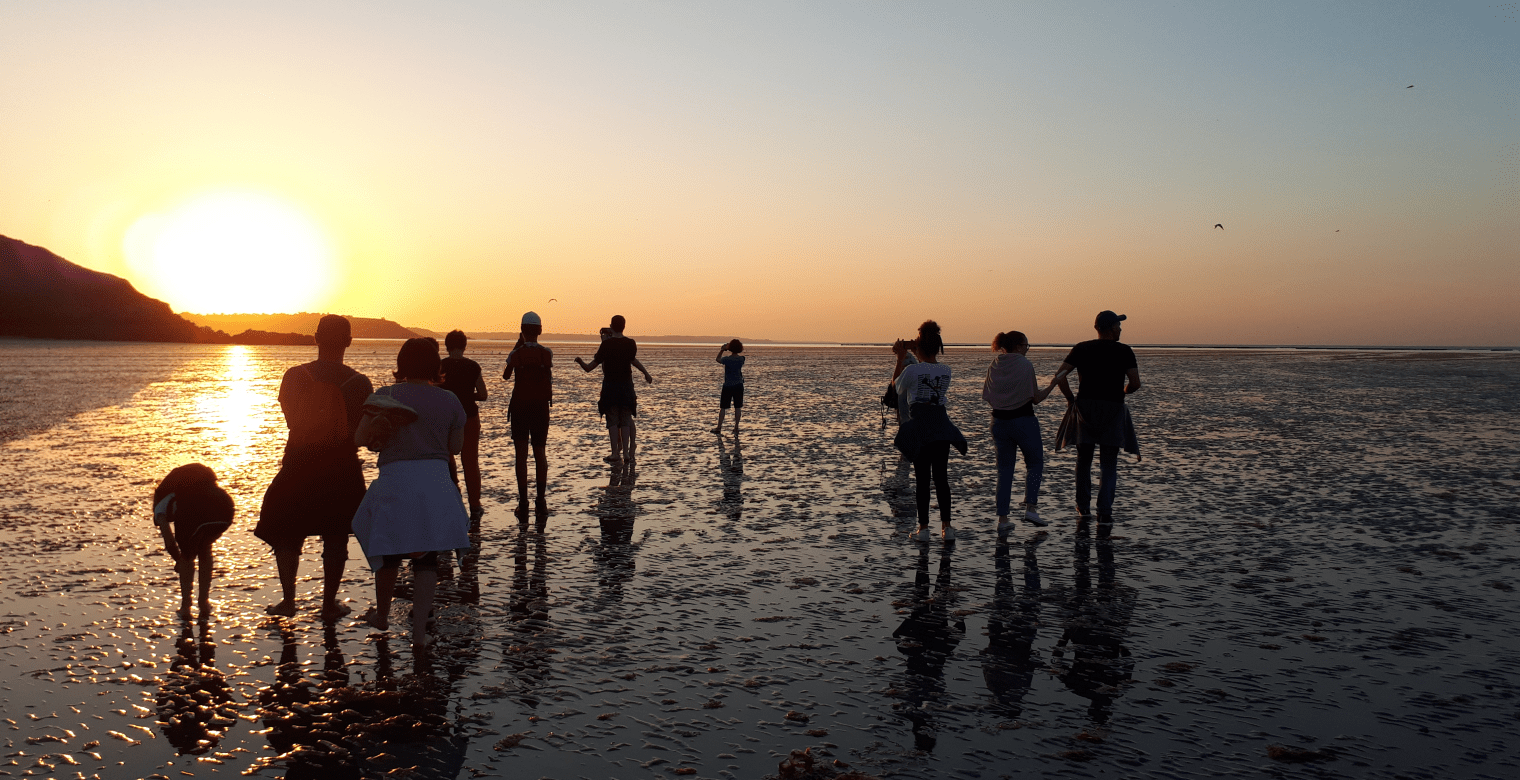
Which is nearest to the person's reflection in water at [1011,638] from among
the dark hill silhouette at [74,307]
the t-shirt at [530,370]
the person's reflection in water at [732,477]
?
the person's reflection in water at [732,477]

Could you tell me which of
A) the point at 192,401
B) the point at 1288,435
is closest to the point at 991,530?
the point at 1288,435

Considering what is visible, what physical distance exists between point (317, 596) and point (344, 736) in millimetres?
2655

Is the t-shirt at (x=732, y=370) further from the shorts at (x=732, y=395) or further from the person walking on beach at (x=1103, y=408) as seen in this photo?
the person walking on beach at (x=1103, y=408)

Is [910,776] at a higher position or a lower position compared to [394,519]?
lower

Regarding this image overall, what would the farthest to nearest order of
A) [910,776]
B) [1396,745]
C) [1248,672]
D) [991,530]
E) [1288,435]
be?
[1288,435] < [991,530] < [1248,672] < [1396,745] < [910,776]

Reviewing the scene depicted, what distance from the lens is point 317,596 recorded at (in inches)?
255

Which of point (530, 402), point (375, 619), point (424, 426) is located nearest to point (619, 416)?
point (530, 402)

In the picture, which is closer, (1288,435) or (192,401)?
(1288,435)

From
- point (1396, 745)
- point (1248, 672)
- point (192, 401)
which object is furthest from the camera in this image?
point (192, 401)

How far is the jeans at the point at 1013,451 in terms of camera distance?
9.14 m

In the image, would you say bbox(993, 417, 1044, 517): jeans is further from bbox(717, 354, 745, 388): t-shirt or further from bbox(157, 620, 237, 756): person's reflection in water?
bbox(717, 354, 745, 388): t-shirt

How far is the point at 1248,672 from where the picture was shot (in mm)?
5035

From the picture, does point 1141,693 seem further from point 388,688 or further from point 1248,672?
point 388,688

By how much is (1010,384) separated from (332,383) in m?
6.66
